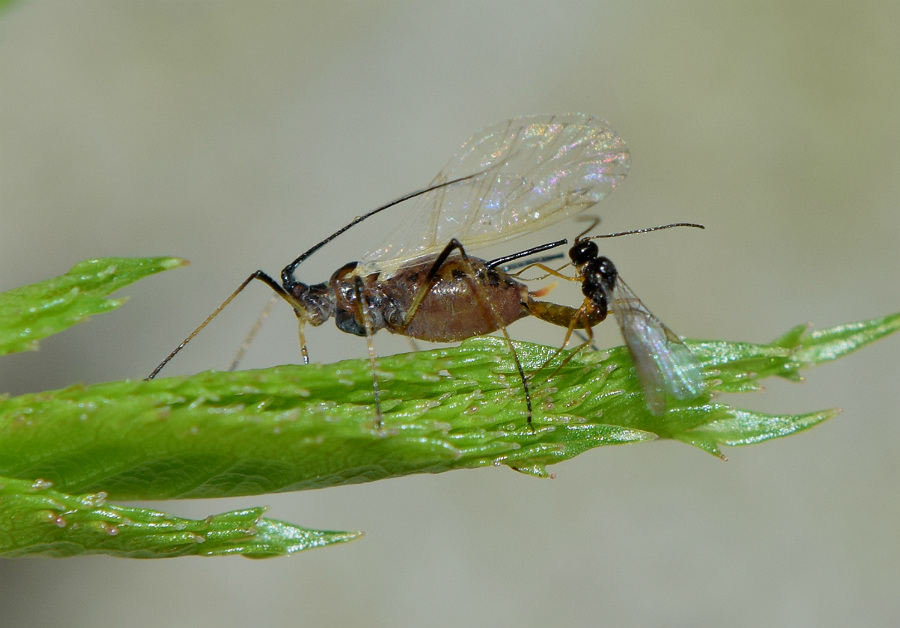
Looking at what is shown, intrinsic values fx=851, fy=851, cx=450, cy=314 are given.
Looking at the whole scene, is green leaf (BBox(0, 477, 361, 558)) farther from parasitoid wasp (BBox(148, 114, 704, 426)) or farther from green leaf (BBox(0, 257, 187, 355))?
parasitoid wasp (BBox(148, 114, 704, 426))

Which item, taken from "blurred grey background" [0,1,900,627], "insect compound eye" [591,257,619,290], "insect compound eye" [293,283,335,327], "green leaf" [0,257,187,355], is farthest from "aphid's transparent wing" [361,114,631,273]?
"blurred grey background" [0,1,900,627]

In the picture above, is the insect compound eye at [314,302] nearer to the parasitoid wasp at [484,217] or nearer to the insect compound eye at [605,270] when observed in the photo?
the parasitoid wasp at [484,217]

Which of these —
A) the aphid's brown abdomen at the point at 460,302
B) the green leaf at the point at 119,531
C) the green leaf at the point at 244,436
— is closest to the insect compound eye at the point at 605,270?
the aphid's brown abdomen at the point at 460,302

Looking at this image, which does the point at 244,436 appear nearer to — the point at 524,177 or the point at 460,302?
the point at 460,302

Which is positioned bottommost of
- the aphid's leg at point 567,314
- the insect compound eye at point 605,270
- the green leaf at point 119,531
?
the green leaf at point 119,531

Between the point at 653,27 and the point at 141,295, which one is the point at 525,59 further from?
the point at 141,295
